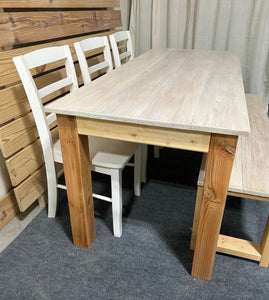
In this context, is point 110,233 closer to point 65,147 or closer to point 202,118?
point 65,147

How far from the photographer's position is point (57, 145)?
148 cm

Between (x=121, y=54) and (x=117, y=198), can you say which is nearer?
(x=117, y=198)

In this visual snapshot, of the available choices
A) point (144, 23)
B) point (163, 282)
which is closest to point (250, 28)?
point (144, 23)

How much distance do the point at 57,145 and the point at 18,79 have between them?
1.31 feet

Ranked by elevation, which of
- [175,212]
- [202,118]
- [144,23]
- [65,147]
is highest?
[144,23]

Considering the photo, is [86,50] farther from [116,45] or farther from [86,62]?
[116,45]

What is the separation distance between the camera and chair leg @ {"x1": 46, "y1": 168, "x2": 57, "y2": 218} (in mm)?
1497

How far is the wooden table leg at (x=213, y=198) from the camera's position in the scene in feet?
3.16

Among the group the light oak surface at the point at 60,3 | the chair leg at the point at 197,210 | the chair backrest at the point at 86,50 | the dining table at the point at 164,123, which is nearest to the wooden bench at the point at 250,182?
the chair leg at the point at 197,210

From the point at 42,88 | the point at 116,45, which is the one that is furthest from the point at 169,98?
the point at 116,45

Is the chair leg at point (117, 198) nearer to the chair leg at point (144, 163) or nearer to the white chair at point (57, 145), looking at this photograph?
the white chair at point (57, 145)

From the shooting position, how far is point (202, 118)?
98cm

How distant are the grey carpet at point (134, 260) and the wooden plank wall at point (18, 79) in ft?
0.94

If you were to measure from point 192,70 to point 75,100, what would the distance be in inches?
31.6
